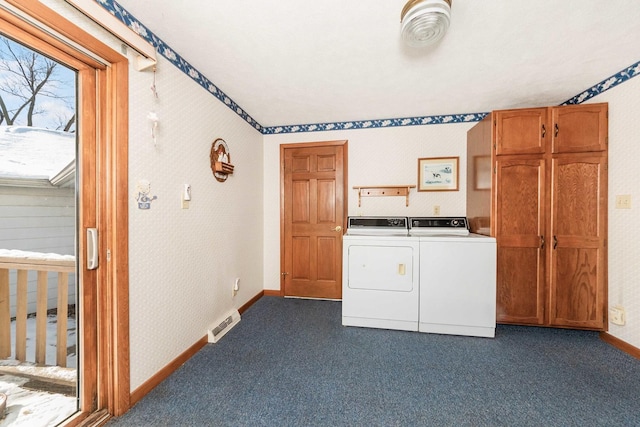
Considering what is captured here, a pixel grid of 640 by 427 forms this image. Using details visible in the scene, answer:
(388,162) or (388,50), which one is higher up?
(388,50)

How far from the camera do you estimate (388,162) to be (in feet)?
10.2

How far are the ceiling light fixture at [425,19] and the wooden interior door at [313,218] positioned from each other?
5.81 ft

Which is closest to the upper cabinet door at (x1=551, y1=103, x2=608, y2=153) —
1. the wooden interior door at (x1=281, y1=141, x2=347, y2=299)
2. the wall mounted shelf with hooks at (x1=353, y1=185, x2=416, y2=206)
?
the wall mounted shelf with hooks at (x1=353, y1=185, x2=416, y2=206)

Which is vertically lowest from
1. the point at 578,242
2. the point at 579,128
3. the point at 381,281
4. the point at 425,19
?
the point at 381,281

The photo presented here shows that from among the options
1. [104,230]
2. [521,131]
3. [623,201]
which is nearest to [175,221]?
[104,230]

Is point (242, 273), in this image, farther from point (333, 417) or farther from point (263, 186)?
point (333, 417)

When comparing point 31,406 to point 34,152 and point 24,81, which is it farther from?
point 24,81

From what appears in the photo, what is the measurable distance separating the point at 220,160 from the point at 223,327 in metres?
1.60

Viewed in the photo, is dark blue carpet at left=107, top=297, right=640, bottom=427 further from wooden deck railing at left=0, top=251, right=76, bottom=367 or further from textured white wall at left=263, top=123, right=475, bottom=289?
textured white wall at left=263, top=123, right=475, bottom=289

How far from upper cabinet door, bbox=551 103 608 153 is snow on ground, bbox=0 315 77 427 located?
13.2 feet

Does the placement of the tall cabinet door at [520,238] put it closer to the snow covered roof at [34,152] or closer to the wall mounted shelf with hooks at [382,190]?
the wall mounted shelf with hooks at [382,190]

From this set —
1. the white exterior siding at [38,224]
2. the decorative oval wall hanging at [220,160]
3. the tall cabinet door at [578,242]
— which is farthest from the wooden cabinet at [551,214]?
the white exterior siding at [38,224]

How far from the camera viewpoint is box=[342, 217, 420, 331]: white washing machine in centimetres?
238

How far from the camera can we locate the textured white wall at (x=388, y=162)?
9.72 ft
